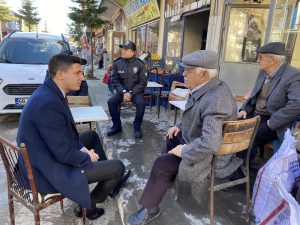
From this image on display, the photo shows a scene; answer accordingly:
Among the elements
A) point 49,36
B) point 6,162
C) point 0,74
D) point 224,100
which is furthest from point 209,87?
point 49,36

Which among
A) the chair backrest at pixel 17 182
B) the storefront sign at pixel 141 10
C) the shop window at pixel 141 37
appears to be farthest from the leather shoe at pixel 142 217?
the shop window at pixel 141 37

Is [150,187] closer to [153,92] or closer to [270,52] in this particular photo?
[270,52]

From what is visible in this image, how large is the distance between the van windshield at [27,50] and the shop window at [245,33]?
12.6 ft

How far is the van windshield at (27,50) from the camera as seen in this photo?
5211mm

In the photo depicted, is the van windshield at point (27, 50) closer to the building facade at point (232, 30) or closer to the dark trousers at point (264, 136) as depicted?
the building facade at point (232, 30)

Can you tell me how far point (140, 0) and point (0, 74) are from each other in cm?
683

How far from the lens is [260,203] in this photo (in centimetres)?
180

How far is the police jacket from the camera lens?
4.27 m

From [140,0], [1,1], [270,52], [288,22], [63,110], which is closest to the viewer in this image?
[63,110]

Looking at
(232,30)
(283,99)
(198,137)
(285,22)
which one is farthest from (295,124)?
(232,30)

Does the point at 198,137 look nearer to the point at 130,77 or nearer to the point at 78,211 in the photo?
the point at 78,211

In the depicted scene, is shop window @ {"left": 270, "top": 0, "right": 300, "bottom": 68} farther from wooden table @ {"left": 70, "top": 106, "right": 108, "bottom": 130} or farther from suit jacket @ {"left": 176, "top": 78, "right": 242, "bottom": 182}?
wooden table @ {"left": 70, "top": 106, "right": 108, "bottom": 130}

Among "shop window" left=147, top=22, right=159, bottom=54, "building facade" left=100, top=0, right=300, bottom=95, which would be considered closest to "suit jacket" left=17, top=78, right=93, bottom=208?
"building facade" left=100, top=0, right=300, bottom=95

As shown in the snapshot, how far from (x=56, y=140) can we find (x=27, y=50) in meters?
4.62
